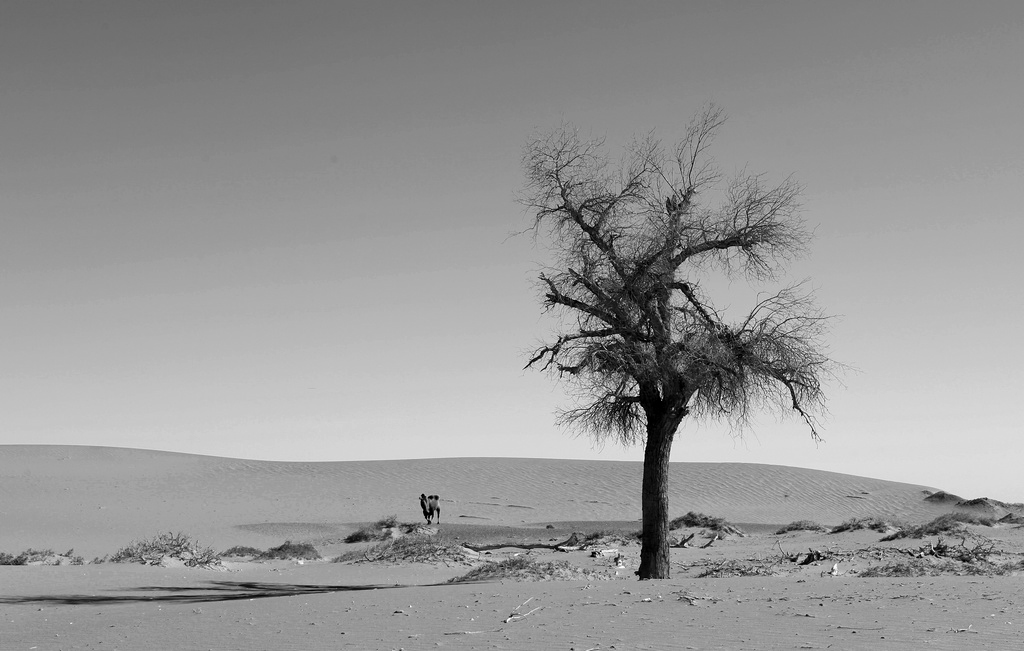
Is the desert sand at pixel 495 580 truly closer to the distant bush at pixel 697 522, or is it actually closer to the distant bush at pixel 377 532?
the distant bush at pixel 697 522

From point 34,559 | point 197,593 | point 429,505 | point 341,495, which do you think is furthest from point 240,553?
point 341,495

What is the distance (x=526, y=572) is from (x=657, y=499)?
2.27m

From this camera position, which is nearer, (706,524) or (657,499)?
(657,499)

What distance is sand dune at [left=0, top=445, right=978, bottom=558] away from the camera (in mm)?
31938

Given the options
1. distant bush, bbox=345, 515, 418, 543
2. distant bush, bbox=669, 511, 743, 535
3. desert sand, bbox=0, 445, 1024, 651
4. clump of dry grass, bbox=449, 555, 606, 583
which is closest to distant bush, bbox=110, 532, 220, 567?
desert sand, bbox=0, 445, 1024, 651

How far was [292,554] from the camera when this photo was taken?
21891mm

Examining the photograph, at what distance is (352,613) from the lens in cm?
1004

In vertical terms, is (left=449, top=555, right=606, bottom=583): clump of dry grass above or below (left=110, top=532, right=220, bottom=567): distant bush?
above

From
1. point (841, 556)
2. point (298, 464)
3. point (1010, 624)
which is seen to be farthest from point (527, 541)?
point (298, 464)

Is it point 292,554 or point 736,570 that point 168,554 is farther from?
point 736,570

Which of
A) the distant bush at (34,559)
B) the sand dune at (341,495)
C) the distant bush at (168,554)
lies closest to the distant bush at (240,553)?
the distant bush at (168,554)

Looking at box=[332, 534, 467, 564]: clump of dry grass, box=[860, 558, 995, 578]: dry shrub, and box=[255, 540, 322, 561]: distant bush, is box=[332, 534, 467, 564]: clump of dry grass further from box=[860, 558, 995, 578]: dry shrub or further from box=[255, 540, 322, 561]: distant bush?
box=[860, 558, 995, 578]: dry shrub

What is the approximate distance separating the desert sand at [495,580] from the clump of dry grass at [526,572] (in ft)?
0.99

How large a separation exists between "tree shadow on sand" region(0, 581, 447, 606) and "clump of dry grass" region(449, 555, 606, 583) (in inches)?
41.3
